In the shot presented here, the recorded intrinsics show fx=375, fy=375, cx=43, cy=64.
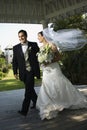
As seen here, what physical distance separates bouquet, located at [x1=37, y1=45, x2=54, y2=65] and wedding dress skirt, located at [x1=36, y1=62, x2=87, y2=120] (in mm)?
210

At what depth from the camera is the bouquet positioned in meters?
8.05

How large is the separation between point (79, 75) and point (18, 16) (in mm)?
5729

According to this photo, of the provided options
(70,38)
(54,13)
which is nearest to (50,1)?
(54,13)

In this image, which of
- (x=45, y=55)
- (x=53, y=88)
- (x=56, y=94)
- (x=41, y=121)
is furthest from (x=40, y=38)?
(x=41, y=121)

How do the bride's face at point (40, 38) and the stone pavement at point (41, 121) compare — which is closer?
the stone pavement at point (41, 121)

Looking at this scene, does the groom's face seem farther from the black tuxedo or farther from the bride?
the bride

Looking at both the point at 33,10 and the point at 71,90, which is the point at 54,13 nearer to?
the point at 33,10

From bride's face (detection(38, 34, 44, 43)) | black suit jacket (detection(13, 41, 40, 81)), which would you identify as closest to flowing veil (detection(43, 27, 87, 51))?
bride's face (detection(38, 34, 44, 43))

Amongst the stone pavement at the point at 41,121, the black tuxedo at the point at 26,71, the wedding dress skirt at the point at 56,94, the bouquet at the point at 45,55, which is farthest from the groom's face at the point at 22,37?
the stone pavement at the point at 41,121

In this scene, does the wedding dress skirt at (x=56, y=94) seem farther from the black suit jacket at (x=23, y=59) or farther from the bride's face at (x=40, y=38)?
the bride's face at (x=40, y=38)

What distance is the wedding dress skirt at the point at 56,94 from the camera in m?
7.89

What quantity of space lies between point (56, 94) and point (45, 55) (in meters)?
0.88

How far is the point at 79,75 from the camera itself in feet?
53.1

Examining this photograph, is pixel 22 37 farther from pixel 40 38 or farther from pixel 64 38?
pixel 64 38
